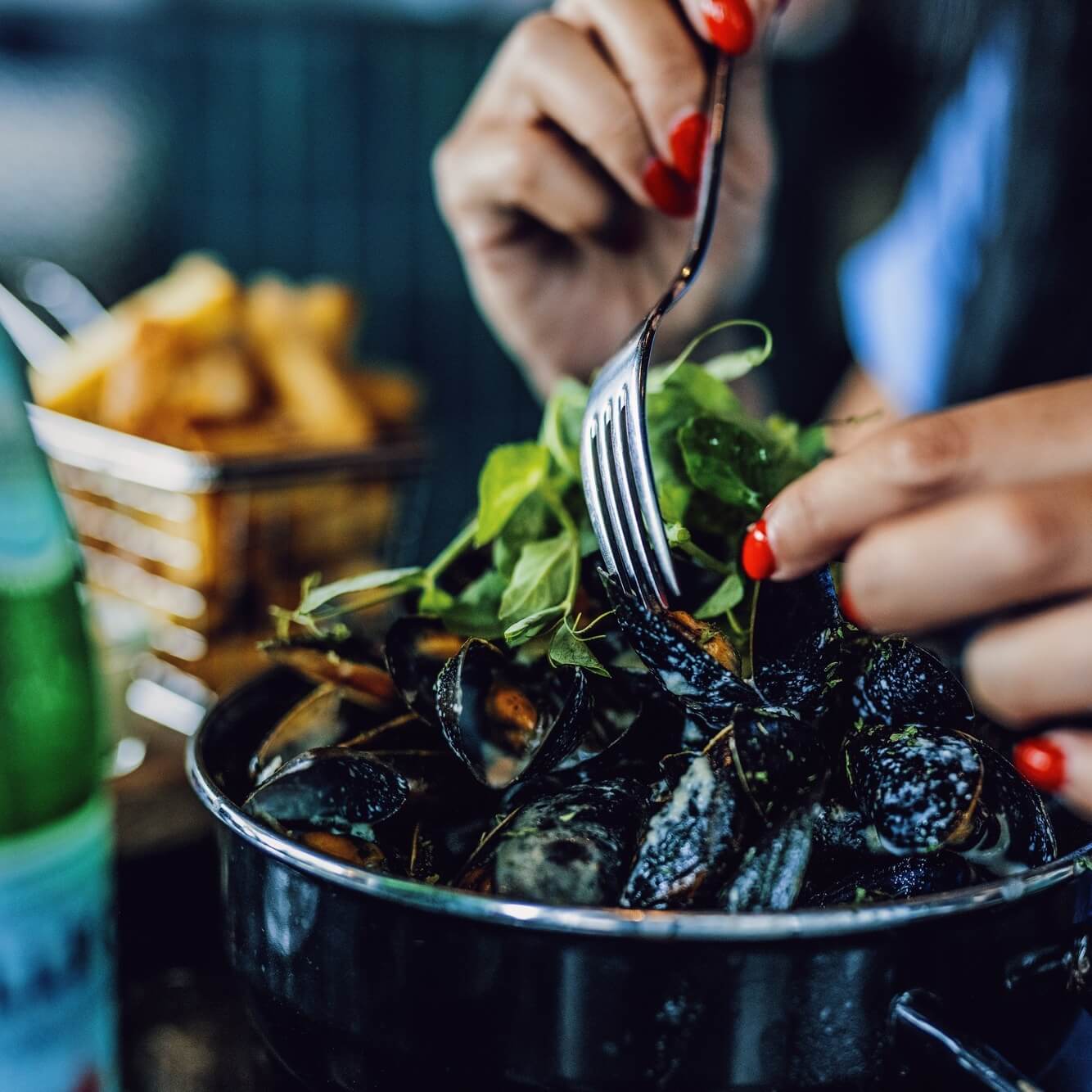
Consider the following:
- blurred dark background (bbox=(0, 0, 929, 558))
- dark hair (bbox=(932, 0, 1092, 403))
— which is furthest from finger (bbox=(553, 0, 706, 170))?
blurred dark background (bbox=(0, 0, 929, 558))

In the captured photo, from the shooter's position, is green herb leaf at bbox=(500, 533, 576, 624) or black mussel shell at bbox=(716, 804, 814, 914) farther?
green herb leaf at bbox=(500, 533, 576, 624)

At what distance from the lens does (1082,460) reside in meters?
0.35

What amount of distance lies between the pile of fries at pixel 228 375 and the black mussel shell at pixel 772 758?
2.60 ft

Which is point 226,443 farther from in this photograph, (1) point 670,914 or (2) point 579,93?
(1) point 670,914

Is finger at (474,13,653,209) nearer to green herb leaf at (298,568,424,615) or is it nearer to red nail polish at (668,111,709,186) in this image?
red nail polish at (668,111,709,186)

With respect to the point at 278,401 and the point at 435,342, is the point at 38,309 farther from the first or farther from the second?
the point at 435,342

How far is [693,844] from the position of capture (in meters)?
0.37

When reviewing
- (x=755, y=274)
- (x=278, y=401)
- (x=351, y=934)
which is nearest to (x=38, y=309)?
(x=278, y=401)

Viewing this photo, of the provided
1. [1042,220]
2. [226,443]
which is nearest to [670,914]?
[226,443]

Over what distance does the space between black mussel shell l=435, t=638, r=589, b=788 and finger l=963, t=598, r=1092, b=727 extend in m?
0.15

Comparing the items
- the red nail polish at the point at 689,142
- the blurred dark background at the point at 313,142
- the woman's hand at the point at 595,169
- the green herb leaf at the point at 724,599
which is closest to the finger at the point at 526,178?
the woman's hand at the point at 595,169

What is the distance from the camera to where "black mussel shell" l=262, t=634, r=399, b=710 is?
1.56 feet

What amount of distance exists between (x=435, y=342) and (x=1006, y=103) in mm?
1520

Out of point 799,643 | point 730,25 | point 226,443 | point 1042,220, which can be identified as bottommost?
point 226,443
